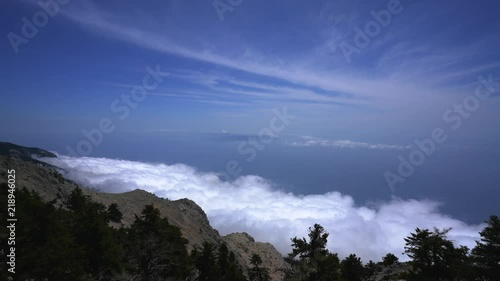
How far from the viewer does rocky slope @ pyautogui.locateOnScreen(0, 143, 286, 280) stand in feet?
189

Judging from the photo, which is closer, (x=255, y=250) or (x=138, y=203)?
(x=138, y=203)

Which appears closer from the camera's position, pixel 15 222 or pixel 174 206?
pixel 15 222

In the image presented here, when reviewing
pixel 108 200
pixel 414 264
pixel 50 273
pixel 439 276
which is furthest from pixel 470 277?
pixel 108 200

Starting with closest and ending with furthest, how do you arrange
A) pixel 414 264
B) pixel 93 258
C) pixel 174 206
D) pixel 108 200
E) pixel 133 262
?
pixel 414 264 → pixel 93 258 → pixel 133 262 → pixel 108 200 → pixel 174 206

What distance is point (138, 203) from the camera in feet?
266

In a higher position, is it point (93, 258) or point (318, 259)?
point (318, 259)

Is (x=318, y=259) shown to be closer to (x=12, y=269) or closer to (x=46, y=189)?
(x=12, y=269)

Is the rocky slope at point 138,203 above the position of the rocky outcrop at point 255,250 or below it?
above

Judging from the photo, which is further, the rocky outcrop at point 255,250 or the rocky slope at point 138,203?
the rocky outcrop at point 255,250

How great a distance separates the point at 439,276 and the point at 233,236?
305ft

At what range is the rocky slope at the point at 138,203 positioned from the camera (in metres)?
57.5

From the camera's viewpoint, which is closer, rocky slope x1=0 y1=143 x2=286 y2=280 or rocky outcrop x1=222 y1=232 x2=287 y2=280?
rocky slope x1=0 y1=143 x2=286 y2=280

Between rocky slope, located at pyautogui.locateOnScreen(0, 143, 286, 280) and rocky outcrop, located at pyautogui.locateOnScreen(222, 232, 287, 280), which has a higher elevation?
rocky slope, located at pyautogui.locateOnScreen(0, 143, 286, 280)

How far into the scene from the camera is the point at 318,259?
20.7m
